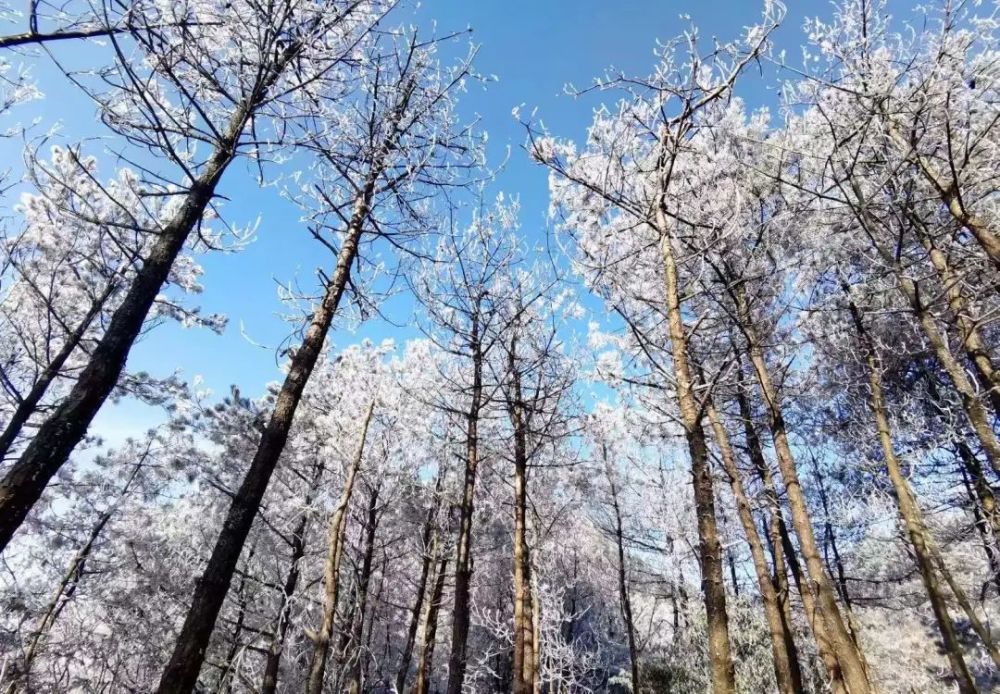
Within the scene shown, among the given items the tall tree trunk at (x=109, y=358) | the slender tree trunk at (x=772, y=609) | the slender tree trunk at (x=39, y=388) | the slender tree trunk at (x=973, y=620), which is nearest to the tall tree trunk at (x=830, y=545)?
the slender tree trunk at (x=973, y=620)

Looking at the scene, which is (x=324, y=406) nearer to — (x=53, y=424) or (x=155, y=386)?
(x=155, y=386)

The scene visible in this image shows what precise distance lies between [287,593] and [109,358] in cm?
728

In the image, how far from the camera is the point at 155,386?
11258 mm

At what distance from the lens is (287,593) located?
30.1 ft

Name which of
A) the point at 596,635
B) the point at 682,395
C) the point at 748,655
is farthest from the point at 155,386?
the point at 596,635

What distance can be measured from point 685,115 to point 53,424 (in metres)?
5.44

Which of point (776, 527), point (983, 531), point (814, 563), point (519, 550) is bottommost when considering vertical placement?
point (519, 550)

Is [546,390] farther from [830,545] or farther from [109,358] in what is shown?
[830,545]

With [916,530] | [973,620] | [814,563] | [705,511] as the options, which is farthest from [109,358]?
[973,620]

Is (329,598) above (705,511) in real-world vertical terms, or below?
below

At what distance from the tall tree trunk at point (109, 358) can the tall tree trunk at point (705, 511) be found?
414 cm

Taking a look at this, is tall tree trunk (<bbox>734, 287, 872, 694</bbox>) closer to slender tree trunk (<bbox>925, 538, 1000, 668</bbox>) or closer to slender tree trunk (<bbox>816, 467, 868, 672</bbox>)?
slender tree trunk (<bbox>925, 538, 1000, 668</bbox>)

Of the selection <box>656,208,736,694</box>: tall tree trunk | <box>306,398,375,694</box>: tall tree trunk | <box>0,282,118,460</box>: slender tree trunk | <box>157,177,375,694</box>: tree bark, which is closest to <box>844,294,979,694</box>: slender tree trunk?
<box>656,208,736,694</box>: tall tree trunk

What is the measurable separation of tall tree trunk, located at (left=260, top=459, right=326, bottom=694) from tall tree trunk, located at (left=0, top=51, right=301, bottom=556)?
11.6ft
